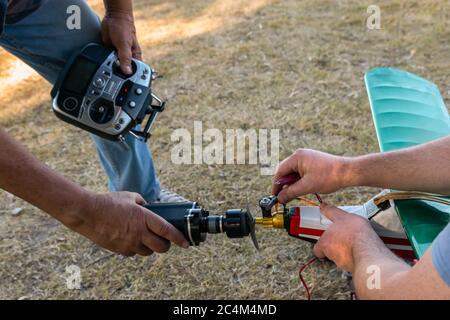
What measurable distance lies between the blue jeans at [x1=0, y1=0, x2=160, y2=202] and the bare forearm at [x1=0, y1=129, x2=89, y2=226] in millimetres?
660

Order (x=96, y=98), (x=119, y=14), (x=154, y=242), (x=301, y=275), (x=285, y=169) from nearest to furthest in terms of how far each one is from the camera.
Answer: (x=154, y=242), (x=285, y=169), (x=96, y=98), (x=119, y=14), (x=301, y=275)

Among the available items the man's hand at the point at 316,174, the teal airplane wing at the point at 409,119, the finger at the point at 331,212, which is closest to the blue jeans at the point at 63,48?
the man's hand at the point at 316,174

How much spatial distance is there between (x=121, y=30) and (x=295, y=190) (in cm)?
94

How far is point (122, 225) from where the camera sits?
4.70ft

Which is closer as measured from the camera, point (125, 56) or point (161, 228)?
point (161, 228)

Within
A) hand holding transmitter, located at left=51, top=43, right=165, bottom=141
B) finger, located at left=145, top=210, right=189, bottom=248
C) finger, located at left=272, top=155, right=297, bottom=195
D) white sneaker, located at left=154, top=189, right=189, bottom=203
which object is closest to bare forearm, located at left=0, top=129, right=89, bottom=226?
finger, located at left=145, top=210, right=189, bottom=248

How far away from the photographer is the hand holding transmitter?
1894 millimetres

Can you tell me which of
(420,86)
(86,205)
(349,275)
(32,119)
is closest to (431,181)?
(349,275)

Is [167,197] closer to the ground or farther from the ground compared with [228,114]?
farther from the ground

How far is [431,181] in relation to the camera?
1554 mm

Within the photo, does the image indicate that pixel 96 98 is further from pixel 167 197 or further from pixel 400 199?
pixel 400 199

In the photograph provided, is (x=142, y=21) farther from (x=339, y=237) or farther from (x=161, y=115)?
(x=339, y=237)

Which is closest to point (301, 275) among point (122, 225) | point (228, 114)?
point (122, 225)

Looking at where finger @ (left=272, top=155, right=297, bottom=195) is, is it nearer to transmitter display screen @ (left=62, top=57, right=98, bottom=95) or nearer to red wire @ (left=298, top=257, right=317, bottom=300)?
red wire @ (left=298, top=257, right=317, bottom=300)
